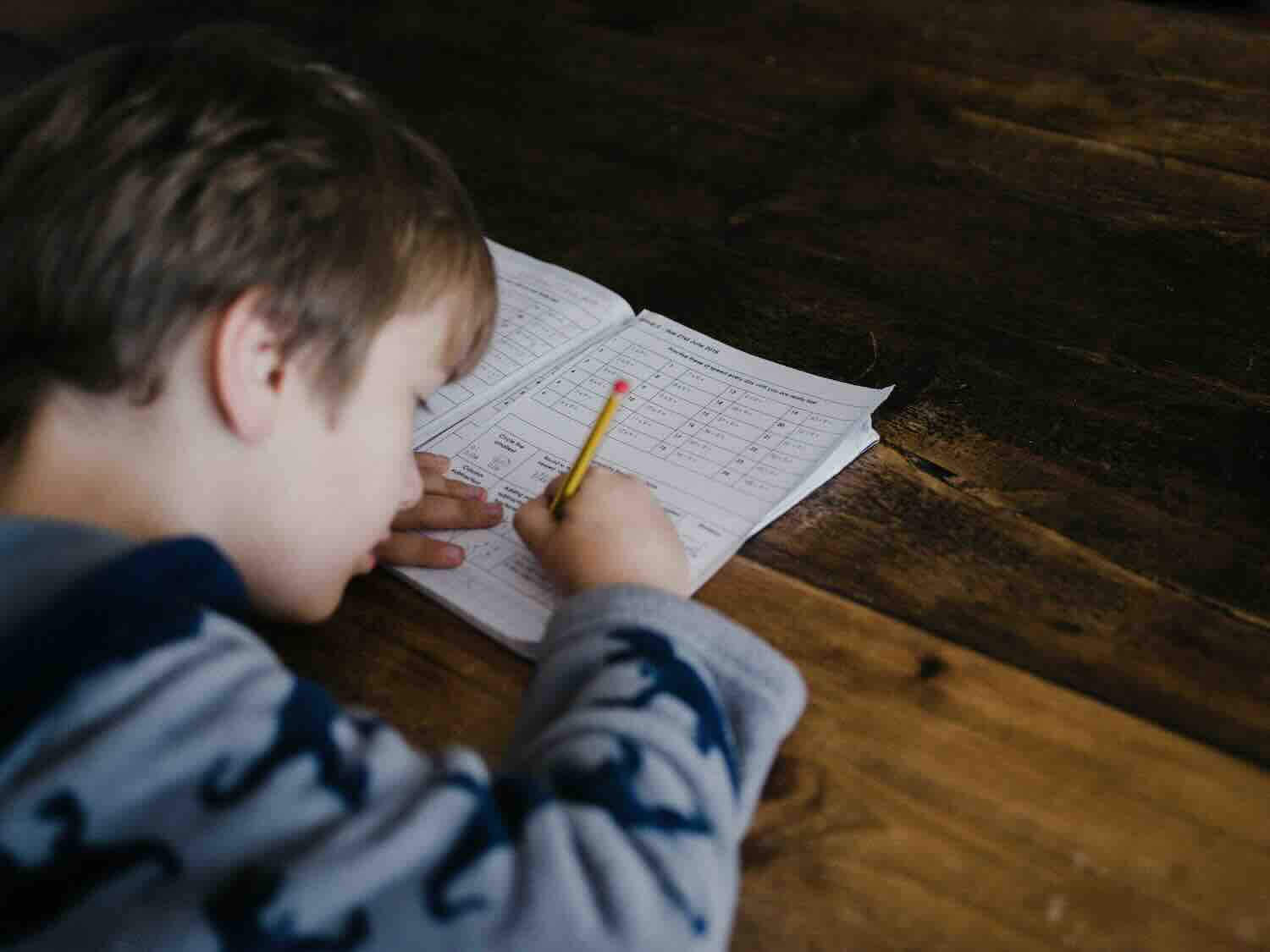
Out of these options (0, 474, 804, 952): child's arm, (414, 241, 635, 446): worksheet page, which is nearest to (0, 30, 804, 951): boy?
(0, 474, 804, 952): child's arm

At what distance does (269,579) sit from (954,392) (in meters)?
0.56

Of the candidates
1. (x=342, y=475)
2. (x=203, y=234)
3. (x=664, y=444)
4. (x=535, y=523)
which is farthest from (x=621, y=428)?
(x=203, y=234)

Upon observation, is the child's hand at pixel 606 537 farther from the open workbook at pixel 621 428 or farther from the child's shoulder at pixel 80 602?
the child's shoulder at pixel 80 602

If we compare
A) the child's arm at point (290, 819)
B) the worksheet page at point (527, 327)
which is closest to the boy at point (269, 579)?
the child's arm at point (290, 819)

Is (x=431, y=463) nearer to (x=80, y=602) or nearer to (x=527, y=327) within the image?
(x=527, y=327)

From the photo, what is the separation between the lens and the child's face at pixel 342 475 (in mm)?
718

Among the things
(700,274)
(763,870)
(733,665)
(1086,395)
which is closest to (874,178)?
(700,274)

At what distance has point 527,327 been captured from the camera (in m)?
1.04

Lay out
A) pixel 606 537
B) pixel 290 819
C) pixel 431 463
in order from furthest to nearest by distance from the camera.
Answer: pixel 431 463 < pixel 606 537 < pixel 290 819

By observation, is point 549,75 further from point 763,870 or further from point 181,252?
point 763,870

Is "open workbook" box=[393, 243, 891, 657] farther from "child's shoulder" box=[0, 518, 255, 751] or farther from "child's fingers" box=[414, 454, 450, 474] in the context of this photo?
"child's shoulder" box=[0, 518, 255, 751]

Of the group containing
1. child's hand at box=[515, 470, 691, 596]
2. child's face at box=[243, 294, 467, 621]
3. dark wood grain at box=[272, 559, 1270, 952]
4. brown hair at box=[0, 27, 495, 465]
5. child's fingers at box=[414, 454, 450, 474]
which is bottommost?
dark wood grain at box=[272, 559, 1270, 952]

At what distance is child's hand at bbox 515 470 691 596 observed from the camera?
75 centimetres

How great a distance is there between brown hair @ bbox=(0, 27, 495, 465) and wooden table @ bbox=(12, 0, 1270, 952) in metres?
0.22
